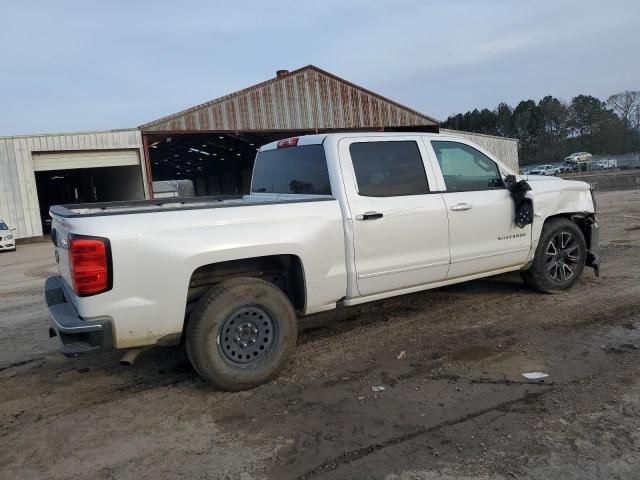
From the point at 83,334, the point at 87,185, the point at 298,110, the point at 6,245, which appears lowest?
the point at 6,245

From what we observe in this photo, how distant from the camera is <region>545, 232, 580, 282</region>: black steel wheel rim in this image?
6.20 metres

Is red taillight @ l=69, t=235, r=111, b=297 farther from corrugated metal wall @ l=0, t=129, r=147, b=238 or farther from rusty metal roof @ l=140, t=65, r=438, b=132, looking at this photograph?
rusty metal roof @ l=140, t=65, r=438, b=132

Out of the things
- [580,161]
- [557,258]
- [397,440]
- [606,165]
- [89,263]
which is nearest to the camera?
[397,440]

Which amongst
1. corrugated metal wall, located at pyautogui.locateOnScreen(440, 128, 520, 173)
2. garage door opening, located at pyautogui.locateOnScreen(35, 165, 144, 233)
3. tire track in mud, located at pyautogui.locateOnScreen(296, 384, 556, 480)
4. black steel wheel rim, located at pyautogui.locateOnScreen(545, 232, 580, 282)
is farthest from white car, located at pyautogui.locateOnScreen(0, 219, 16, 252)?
corrugated metal wall, located at pyautogui.locateOnScreen(440, 128, 520, 173)

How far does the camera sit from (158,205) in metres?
5.34

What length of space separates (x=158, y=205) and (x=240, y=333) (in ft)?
6.21

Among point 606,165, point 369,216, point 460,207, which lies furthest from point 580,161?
point 369,216

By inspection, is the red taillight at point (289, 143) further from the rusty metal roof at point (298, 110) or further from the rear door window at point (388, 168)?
the rusty metal roof at point (298, 110)

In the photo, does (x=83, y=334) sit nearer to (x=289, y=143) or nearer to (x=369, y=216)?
(x=369, y=216)

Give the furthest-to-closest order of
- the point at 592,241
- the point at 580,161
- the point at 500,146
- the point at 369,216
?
the point at 580,161 < the point at 500,146 < the point at 592,241 < the point at 369,216

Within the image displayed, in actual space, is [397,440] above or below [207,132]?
below

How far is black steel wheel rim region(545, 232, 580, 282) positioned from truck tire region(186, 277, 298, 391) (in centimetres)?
354

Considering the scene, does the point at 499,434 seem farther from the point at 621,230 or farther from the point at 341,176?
the point at 621,230

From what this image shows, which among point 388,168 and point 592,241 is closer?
point 388,168
